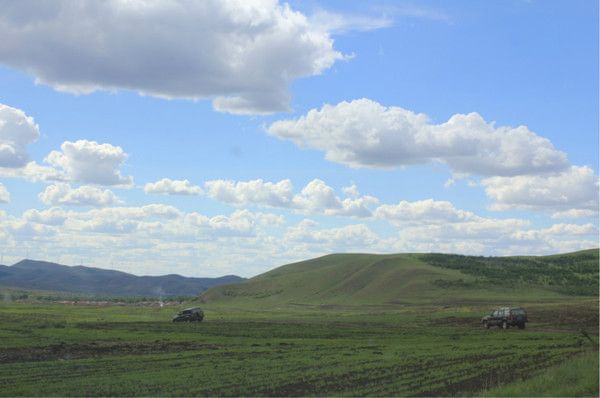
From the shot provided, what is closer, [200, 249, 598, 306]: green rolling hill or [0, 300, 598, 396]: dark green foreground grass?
[0, 300, 598, 396]: dark green foreground grass

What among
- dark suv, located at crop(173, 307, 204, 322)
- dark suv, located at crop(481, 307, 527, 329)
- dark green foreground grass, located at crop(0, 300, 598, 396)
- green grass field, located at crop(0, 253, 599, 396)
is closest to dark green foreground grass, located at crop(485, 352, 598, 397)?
green grass field, located at crop(0, 253, 599, 396)

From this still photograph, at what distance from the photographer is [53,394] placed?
27172mm

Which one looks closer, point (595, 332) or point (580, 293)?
point (595, 332)

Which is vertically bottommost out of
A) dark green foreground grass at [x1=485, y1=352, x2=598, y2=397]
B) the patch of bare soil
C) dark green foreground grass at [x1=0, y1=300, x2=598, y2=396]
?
the patch of bare soil

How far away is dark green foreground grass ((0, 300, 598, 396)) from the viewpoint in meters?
27.8

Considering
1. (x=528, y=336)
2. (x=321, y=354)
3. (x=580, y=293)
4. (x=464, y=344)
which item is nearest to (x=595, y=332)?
(x=528, y=336)

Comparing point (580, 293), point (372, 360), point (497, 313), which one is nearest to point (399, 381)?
point (372, 360)

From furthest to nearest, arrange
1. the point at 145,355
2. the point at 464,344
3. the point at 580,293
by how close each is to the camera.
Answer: the point at 580,293, the point at 464,344, the point at 145,355

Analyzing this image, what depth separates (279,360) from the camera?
38.5 m

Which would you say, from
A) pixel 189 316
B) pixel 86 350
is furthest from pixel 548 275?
pixel 86 350

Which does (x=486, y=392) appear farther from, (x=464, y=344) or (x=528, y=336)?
(x=528, y=336)

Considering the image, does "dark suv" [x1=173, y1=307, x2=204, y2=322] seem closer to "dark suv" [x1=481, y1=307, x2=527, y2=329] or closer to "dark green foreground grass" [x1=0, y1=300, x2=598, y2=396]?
"dark green foreground grass" [x1=0, y1=300, x2=598, y2=396]

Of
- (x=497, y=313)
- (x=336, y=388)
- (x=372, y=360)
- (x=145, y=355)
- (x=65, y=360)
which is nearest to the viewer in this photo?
(x=336, y=388)

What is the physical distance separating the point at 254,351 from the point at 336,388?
60.1ft
